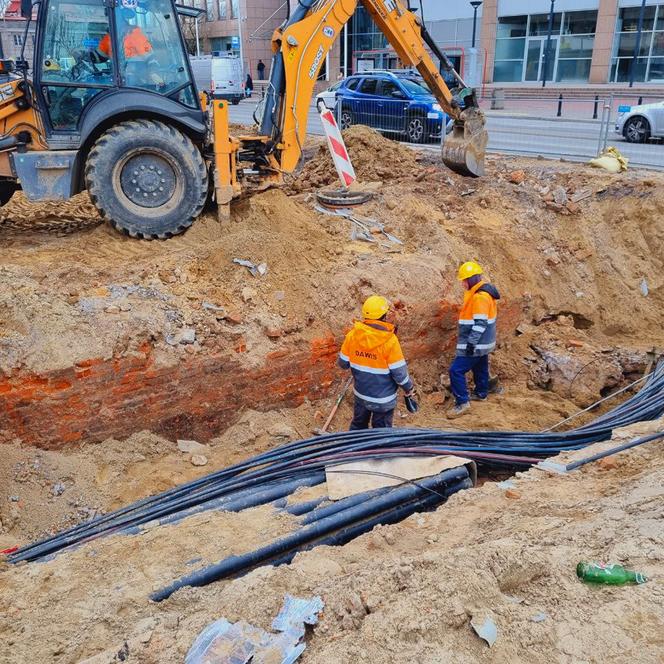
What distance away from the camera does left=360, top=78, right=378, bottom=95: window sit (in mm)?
16125

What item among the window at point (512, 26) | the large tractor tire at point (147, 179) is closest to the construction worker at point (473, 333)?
the large tractor tire at point (147, 179)

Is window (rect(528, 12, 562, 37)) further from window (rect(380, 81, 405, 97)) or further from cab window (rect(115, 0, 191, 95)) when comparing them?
cab window (rect(115, 0, 191, 95))

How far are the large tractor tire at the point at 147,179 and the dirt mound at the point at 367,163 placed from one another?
3521 mm

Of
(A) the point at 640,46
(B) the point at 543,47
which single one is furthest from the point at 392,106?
(B) the point at 543,47

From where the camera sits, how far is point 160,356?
20.8 ft

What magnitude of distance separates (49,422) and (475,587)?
4.51m

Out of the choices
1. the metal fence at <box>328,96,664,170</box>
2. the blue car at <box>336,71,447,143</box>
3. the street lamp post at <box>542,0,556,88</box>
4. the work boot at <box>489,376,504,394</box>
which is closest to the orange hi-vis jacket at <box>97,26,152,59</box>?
the work boot at <box>489,376,504,394</box>

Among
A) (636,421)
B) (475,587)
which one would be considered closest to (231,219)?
(636,421)

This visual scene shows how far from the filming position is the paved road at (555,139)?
13297mm

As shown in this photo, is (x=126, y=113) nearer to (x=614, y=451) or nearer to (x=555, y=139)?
(x=614, y=451)

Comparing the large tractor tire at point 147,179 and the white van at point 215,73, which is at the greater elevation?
the white van at point 215,73

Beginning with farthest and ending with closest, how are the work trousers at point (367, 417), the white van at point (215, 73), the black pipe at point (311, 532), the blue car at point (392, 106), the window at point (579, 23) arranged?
the window at point (579, 23) < the white van at point (215, 73) < the blue car at point (392, 106) < the work trousers at point (367, 417) < the black pipe at point (311, 532)

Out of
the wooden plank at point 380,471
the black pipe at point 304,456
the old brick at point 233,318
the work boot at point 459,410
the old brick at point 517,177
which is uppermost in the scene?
the old brick at point 517,177

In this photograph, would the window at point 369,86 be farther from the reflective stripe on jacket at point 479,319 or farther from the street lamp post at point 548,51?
the street lamp post at point 548,51
